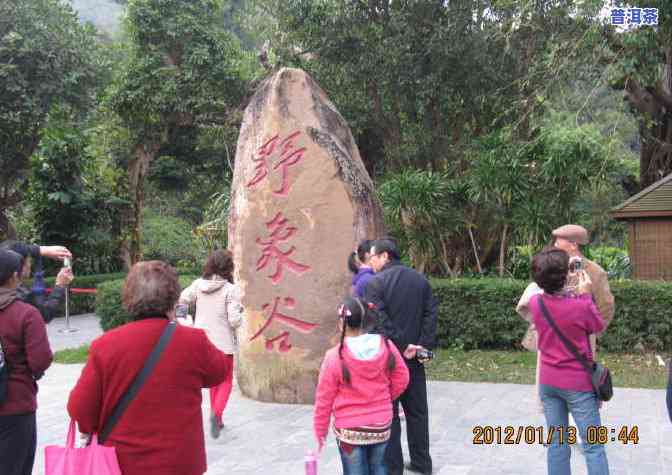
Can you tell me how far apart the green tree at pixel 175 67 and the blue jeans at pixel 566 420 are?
Answer: 13096 mm

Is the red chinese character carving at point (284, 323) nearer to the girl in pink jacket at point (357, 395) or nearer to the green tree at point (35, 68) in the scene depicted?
the girl in pink jacket at point (357, 395)

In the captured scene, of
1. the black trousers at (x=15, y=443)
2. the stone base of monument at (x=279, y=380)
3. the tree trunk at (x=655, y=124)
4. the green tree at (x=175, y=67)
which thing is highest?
the green tree at (x=175, y=67)

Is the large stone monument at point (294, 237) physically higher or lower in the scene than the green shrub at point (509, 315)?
higher

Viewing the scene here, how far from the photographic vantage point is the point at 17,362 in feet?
11.0

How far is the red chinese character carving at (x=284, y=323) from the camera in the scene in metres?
6.65

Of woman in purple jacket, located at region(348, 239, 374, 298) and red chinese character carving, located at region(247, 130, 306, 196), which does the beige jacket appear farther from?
red chinese character carving, located at region(247, 130, 306, 196)

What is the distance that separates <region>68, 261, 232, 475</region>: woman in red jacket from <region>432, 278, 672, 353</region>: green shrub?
7.36m

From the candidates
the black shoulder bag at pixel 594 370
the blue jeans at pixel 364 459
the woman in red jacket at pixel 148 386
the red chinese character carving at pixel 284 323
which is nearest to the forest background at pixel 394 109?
the red chinese character carving at pixel 284 323

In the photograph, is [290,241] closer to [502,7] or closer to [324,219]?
[324,219]

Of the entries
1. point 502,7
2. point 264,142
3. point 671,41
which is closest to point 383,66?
point 502,7

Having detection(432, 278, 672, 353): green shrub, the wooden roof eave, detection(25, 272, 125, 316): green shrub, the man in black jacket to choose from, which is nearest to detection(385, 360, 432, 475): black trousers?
the man in black jacket

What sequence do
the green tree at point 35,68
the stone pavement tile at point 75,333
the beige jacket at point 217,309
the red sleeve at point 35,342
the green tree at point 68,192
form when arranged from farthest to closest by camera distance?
the green tree at point 68,192
the green tree at point 35,68
the stone pavement tile at point 75,333
the beige jacket at point 217,309
the red sleeve at point 35,342

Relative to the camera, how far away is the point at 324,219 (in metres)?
6.71

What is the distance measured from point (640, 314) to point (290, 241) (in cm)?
509
